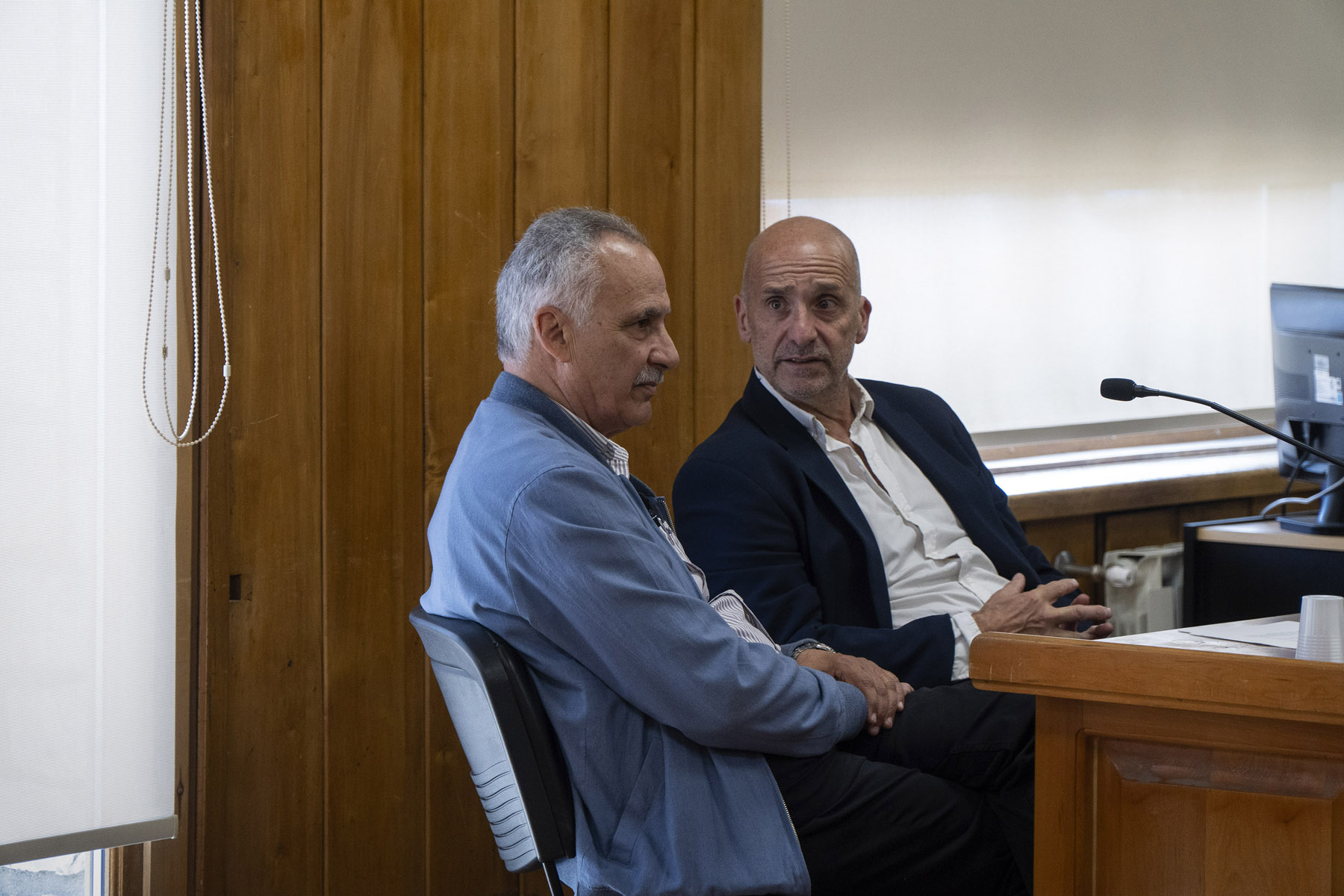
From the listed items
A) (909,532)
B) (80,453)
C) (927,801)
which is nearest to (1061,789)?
(927,801)

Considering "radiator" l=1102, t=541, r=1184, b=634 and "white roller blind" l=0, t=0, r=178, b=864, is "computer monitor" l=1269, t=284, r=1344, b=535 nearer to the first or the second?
"radiator" l=1102, t=541, r=1184, b=634

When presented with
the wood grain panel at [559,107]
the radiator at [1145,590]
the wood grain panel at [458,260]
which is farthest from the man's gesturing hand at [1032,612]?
the radiator at [1145,590]

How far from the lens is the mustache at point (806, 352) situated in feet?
6.92

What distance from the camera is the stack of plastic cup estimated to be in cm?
121

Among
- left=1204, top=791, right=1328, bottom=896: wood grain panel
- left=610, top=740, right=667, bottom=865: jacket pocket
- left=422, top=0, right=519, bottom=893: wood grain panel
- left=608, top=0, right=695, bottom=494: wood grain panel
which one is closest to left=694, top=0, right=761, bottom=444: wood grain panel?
left=608, top=0, right=695, bottom=494: wood grain panel

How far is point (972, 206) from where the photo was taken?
3115 millimetres

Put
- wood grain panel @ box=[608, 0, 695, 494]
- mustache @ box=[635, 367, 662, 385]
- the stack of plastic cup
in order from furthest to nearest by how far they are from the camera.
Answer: wood grain panel @ box=[608, 0, 695, 494] < mustache @ box=[635, 367, 662, 385] < the stack of plastic cup

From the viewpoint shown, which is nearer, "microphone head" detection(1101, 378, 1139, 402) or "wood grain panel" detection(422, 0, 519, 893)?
"microphone head" detection(1101, 378, 1139, 402)

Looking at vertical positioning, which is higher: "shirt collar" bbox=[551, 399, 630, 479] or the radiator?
"shirt collar" bbox=[551, 399, 630, 479]

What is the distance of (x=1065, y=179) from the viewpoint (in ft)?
10.8

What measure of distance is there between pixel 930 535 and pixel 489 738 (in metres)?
1.01

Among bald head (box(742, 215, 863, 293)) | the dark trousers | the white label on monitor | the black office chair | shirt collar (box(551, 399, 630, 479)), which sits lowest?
the dark trousers

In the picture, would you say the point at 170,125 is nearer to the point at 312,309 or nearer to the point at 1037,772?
the point at 312,309

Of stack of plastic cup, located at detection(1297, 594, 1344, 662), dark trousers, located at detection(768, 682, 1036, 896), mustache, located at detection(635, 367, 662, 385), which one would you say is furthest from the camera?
mustache, located at detection(635, 367, 662, 385)
